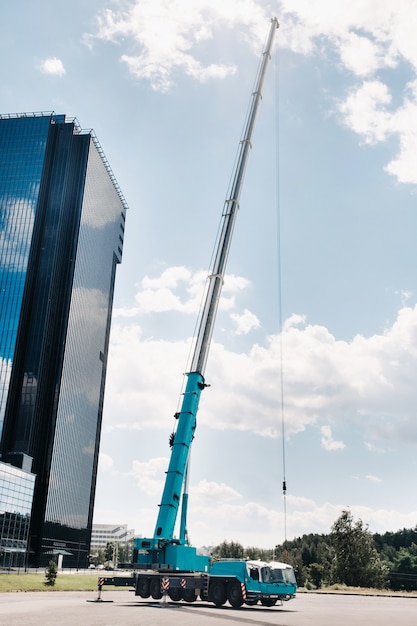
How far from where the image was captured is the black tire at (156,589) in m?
32.0

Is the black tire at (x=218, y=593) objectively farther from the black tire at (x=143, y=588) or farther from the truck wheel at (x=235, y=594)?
the black tire at (x=143, y=588)

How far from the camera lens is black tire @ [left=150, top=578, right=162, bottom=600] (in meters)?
32.0

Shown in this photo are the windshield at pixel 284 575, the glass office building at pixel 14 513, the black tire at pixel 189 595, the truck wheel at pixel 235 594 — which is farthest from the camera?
the glass office building at pixel 14 513

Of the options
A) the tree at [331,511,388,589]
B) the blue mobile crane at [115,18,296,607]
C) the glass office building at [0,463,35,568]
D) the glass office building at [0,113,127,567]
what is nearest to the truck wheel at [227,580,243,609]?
the blue mobile crane at [115,18,296,607]

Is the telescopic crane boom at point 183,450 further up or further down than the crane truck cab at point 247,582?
further up

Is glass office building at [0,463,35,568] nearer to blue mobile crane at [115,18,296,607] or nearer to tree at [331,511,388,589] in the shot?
tree at [331,511,388,589]

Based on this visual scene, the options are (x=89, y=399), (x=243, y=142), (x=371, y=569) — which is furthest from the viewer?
(x=89, y=399)

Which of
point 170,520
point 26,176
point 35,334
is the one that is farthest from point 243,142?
point 26,176

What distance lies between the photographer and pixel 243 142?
1735 inches

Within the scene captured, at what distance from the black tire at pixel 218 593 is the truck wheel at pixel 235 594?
0.28m

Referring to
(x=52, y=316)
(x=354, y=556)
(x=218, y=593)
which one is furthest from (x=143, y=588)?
(x=52, y=316)

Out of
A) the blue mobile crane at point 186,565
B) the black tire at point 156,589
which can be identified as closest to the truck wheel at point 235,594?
the blue mobile crane at point 186,565

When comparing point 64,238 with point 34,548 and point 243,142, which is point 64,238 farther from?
point 243,142

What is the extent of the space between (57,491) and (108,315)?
190 ft
